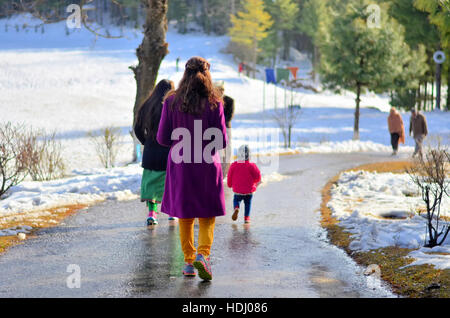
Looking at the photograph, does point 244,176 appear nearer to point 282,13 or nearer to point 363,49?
point 363,49

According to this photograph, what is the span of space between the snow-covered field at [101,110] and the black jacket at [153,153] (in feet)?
8.55

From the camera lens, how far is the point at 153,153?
356 inches

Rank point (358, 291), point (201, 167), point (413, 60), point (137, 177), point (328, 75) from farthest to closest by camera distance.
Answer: point (413, 60) → point (328, 75) → point (137, 177) → point (201, 167) → point (358, 291)

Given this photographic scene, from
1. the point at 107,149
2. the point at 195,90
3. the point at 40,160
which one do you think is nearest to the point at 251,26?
the point at 107,149

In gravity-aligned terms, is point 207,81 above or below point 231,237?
above

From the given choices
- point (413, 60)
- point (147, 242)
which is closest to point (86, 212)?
point (147, 242)

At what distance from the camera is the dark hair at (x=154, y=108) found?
8656 millimetres

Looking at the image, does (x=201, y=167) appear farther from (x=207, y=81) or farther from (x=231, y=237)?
(x=231, y=237)

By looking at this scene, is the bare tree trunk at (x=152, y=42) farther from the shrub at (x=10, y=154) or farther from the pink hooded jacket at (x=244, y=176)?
the pink hooded jacket at (x=244, y=176)

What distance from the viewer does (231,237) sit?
319 inches

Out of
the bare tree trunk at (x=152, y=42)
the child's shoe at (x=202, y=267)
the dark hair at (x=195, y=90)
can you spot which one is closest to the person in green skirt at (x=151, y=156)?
the dark hair at (x=195, y=90)

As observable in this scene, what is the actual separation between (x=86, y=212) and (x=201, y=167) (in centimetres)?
481

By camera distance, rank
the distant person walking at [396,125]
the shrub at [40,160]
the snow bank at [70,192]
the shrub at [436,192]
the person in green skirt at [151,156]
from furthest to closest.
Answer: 1. the distant person walking at [396,125]
2. the shrub at [40,160]
3. the snow bank at [70,192]
4. the person in green skirt at [151,156]
5. the shrub at [436,192]

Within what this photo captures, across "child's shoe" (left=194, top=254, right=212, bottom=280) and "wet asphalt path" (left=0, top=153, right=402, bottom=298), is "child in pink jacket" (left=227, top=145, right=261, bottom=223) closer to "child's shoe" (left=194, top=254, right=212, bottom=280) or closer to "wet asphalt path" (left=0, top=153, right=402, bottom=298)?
"wet asphalt path" (left=0, top=153, right=402, bottom=298)
